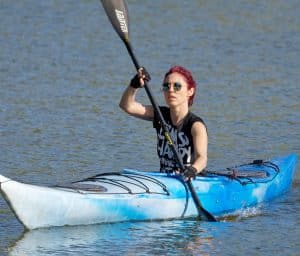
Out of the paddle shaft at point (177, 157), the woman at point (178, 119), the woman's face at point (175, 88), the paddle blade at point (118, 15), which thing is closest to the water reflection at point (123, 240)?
the paddle shaft at point (177, 157)

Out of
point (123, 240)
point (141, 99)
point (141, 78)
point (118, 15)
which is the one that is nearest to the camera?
point (123, 240)

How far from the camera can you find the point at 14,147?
12367mm

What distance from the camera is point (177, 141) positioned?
10180 millimetres

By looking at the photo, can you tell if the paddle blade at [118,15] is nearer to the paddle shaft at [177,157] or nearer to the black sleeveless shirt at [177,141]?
the paddle shaft at [177,157]

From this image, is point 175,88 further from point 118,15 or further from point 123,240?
point 123,240

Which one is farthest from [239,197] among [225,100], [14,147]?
[225,100]

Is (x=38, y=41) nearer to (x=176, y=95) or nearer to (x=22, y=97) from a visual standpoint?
(x=22, y=97)

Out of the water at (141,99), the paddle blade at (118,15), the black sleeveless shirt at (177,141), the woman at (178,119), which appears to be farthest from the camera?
the paddle blade at (118,15)

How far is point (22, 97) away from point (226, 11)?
633cm

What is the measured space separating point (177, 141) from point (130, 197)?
0.72 meters

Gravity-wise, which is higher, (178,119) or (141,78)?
(141,78)

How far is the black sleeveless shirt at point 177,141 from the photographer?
10.1 meters

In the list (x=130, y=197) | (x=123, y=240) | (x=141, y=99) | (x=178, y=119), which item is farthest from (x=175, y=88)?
(x=141, y=99)

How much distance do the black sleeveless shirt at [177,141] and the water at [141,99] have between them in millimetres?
495
